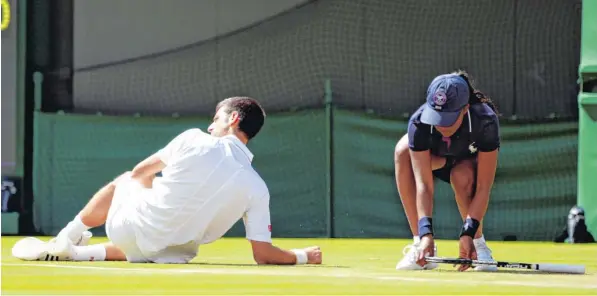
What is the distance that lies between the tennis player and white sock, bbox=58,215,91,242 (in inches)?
75.4

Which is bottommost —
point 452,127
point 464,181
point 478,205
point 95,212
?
point 95,212

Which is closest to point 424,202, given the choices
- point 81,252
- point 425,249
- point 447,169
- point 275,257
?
point 425,249

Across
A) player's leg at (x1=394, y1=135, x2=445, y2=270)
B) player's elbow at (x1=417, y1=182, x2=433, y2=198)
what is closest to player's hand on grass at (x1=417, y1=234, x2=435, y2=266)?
player's elbow at (x1=417, y1=182, x2=433, y2=198)

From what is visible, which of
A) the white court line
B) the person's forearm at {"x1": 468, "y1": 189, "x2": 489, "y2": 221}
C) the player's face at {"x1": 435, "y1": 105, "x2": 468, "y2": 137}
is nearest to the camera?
the white court line

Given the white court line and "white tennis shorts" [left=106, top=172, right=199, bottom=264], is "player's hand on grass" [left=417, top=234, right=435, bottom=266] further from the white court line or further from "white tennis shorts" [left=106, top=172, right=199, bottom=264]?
"white tennis shorts" [left=106, top=172, right=199, bottom=264]

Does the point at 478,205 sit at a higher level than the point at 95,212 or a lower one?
higher

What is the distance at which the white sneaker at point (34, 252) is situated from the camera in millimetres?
7887

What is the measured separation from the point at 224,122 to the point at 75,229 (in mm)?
1179

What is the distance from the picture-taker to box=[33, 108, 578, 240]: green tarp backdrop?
13.3m

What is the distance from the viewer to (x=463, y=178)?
7.97 meters

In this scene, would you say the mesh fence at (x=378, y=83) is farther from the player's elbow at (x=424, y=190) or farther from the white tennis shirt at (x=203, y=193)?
the white tennis shirt at (x=203, y=193)

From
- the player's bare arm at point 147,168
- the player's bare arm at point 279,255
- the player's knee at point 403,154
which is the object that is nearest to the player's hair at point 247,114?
the player's bare arm at point 147,168

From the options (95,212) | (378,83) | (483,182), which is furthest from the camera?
(378,83)

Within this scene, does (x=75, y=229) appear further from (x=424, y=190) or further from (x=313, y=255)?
(x=424, y=190)
